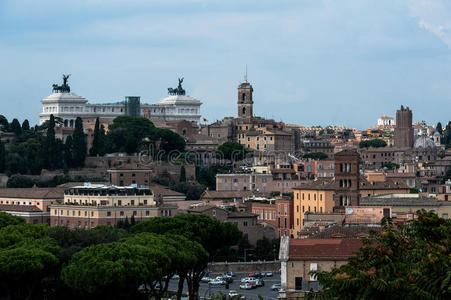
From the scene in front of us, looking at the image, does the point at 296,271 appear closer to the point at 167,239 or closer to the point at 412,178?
the point at 167,239

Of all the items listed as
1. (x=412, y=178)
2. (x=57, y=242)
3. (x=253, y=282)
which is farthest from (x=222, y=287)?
(x=412, y=178)

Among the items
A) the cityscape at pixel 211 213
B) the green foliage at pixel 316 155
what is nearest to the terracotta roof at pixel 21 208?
the cityscape at pixel 211 213

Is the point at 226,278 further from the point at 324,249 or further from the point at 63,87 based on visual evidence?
the point at 63,87

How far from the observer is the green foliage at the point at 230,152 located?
154 m

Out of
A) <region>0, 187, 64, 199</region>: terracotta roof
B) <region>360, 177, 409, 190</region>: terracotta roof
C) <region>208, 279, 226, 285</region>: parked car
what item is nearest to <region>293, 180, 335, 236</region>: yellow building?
<region>360, 177, 409, 190</region>: terracotta roof

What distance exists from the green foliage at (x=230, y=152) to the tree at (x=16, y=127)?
23012 millimetres

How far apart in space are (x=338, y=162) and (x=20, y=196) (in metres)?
33.2

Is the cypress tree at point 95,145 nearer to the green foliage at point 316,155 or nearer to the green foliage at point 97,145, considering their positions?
the green foliage at point 97,145

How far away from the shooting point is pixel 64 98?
192 metres

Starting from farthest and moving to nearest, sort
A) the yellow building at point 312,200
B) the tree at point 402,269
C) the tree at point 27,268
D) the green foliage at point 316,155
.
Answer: the green foliage at point 316,155
the yellow building at point 312,200
the tree at point 27,268
the tree at point 402,269

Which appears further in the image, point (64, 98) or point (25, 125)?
point (64, 98)

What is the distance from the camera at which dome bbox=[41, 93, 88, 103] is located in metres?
192

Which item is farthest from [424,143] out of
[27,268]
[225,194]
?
[27,268]

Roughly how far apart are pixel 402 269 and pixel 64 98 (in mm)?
165150
